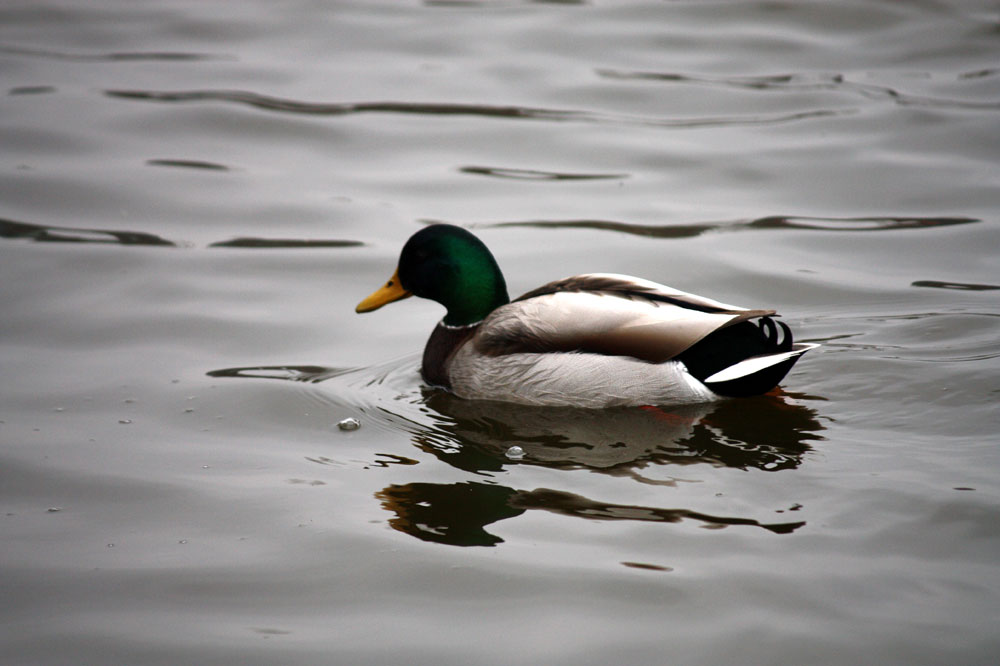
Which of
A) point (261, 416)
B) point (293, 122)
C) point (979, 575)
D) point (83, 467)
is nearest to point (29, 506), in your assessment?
point (83, 467)

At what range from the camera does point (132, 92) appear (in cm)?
Answer: 1062

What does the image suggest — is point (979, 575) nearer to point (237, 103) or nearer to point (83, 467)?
point (83, 467)

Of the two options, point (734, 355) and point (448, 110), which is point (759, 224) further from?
point (448, 110)

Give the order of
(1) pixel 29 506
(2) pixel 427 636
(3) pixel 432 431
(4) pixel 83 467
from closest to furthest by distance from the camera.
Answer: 1. (2) pixel 427 636
2. (1) pixel 29 506
3. (4) pixel 83 467
4. (3) pixel 432 431

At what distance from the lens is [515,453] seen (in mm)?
4930

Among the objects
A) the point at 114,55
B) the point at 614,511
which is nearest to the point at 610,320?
the point at 614,511

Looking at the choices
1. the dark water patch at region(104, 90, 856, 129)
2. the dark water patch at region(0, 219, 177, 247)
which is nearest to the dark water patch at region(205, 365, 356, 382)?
the dark water patch at region(0, 219, 177, 247)

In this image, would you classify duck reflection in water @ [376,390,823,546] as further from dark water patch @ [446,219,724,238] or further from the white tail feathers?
dark water patch @ [446,219,724,238]

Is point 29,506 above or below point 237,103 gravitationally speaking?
below

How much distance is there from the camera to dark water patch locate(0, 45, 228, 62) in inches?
→ 449

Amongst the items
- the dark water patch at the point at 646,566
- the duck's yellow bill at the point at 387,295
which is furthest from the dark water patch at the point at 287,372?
the dark water patch at the point at 646,566

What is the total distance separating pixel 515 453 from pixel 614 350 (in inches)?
29.8

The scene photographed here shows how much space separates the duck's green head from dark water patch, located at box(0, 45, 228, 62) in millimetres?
6586

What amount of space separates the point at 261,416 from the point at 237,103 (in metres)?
5.70
